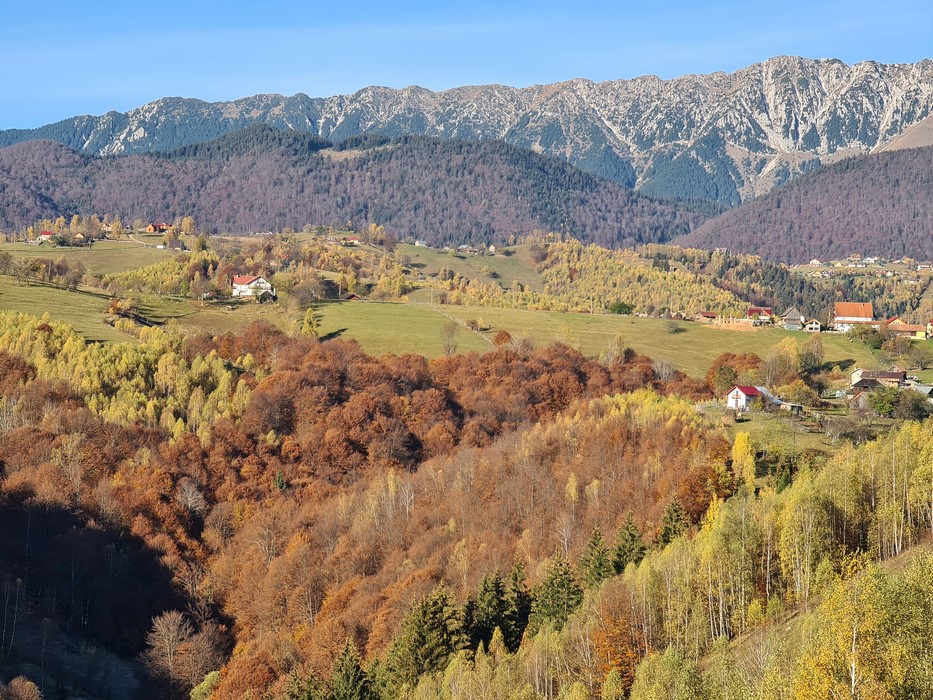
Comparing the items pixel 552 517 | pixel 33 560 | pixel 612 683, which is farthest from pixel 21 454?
pixel 612 683

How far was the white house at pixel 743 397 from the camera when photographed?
359ft

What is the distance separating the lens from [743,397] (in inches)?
4333

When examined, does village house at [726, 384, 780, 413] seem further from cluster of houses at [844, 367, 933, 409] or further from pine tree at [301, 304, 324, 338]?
pine tree at [301, 304, 324, 338]

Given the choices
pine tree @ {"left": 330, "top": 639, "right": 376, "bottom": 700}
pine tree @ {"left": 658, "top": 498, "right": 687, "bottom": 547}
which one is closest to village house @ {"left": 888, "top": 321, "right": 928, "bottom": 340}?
pine tree @ {"left": 658, "top": 498, "right": 687, "bottom": 547}

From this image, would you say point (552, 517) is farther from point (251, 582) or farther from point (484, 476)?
point (251, 582)

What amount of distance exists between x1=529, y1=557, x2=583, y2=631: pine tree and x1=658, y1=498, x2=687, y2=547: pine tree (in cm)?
739

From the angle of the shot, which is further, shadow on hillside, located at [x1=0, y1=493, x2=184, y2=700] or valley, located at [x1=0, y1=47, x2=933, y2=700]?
shadow on hillside, located at [x1=0, y1=493, x2=184, y2=700]

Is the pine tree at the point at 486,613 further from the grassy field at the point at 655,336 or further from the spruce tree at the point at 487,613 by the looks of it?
the grassy field at the point at 655,336

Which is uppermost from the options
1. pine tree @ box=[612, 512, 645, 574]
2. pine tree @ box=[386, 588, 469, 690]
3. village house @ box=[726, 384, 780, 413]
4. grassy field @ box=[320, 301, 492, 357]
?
grassy field @ box=[320, 301, 492, 357]

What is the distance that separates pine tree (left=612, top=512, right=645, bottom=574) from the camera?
71562mm

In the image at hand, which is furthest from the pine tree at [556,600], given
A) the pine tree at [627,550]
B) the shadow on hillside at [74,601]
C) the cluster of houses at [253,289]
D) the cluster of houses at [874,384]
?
the cluster of houses at [253,289]

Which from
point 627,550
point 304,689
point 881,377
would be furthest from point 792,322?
point 304,689

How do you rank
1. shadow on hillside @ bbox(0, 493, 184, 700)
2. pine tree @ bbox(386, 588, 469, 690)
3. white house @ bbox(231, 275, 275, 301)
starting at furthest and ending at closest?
white house @ bbox(231, 275, 275, 301)
shadow on hillside @ bbox(0, 493, 184, 700)
pine tree @ bbox(386, 588, 469, 690)

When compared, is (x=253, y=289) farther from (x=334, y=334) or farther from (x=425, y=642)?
(x=425, y=642)
